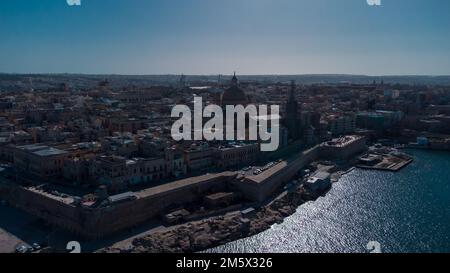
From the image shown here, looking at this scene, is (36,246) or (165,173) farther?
(165,173)

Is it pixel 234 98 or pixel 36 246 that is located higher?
pixel 234 98

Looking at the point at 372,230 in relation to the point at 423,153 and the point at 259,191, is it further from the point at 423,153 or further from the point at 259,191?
the point at 423,153

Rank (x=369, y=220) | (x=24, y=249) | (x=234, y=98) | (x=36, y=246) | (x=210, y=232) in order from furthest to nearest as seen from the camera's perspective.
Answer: (x=234, y=98)
(x=369, y=220)
(x=210, y=232)
(x=36, y=246)
(x=24, y=249)

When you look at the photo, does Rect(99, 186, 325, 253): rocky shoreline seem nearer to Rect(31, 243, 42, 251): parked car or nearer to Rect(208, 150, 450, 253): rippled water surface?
Rect(208, 150, 450, 253): rippled water surface

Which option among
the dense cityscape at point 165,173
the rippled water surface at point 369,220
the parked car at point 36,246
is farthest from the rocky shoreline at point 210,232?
the parked car at point 36,246

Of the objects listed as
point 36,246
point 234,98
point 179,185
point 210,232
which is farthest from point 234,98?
point 36,246

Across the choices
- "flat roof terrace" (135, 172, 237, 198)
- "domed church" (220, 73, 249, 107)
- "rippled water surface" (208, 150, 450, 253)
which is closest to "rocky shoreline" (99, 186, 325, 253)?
"rippled water surface" (208, 150, 450, 253)

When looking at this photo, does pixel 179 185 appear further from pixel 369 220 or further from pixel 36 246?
pixel 369 220
